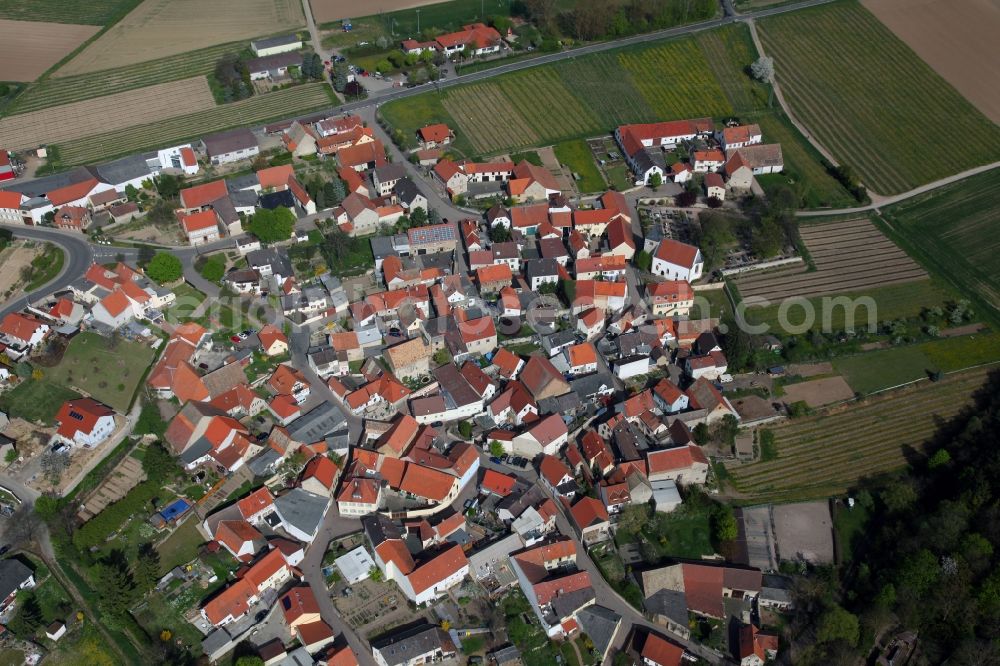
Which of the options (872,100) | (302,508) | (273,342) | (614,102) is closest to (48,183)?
(273,342)

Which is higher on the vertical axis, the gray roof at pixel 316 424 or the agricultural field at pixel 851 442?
the gray roof at pixel 316 424

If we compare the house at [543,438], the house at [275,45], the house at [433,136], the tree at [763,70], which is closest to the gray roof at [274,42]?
the house at [275,45]

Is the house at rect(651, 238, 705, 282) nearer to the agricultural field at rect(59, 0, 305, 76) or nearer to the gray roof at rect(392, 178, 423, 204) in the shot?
the gray roof at rect(392, 178, 423, 204)

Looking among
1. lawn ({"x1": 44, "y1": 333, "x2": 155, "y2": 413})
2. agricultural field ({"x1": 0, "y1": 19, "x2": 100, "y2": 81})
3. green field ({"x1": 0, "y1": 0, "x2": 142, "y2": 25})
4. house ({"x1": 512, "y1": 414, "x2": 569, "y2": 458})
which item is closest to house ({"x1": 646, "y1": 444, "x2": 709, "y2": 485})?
house ({"x1": 512, "y1": 414, "x2": 569, "y2": 458})

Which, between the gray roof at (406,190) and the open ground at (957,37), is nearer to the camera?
the gray roof at (406,190)

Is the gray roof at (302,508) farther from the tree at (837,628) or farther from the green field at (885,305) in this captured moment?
the green field at (885,305)

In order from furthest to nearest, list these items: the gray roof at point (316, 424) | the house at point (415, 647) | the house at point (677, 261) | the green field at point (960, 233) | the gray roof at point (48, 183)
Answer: the gray roof at point (48, 183) < the green field at point (960, 233) < the house at point (677, 261) < the gray roof at point (316, 424) < the house at point (415, 647)

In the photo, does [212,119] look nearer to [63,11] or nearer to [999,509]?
[63,11]

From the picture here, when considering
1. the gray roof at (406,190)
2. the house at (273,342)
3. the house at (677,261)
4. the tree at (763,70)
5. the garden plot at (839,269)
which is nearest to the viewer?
the house at (273,342)
